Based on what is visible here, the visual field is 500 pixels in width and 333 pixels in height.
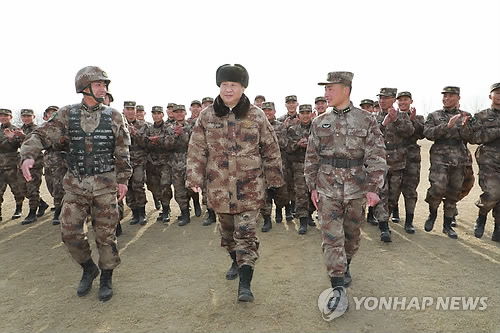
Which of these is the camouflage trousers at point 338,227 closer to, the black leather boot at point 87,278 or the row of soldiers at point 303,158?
the row of soldiers at point 303,158

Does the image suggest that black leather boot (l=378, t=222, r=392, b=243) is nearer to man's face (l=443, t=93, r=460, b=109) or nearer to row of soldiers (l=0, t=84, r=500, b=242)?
row of soldiers (l=0, t=84, r=500, b=242)

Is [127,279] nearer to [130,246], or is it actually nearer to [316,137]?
[130,246]

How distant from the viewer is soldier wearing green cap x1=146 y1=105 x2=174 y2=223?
7270 mm

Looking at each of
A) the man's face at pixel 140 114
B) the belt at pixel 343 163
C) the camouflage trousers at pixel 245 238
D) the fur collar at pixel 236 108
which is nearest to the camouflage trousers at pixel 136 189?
the man's face at pixel 140 114

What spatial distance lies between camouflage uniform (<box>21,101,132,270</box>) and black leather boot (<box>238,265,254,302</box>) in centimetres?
160

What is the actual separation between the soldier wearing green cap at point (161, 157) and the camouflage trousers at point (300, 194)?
2841 mm

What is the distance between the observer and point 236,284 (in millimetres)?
4059

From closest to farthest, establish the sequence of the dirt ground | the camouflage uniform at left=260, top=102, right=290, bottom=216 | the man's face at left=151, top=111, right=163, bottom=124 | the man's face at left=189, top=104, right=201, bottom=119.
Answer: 1. the dirt ground
2. the camouflage uniform at left=260, top=102, right=290, bottom=216
3. the man's face at left=151, top=111, right=163, bottom=124
4. the man's face at left=189, top=104, right=201, bottom=119

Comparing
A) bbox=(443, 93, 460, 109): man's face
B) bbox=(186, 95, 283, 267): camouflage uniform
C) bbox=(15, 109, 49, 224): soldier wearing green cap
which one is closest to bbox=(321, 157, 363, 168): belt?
bbox=(186, 95, 283, 267): camouflage uniform

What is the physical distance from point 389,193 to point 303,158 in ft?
5.81

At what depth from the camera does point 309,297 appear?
3.70 metres

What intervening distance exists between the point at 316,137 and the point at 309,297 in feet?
6.10

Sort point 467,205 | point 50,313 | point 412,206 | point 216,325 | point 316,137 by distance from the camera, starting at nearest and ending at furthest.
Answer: point 216,325, point 50,313, point 316,137, point 412,206, point 467,205

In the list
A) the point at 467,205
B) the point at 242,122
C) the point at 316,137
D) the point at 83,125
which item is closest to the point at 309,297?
the point at 316,137
